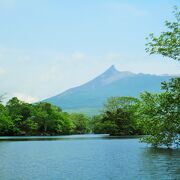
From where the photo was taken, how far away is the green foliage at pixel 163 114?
48.8 m

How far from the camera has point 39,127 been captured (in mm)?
173125

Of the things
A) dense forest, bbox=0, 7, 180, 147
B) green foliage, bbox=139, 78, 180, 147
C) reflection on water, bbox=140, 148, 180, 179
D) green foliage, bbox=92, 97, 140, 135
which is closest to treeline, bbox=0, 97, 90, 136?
dense forest, bbox=0, 7, 180, 147

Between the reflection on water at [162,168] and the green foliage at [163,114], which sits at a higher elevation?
the green foliage at [163,114]

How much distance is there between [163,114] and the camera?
178 ft

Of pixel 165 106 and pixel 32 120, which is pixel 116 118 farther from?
pixel 165 106

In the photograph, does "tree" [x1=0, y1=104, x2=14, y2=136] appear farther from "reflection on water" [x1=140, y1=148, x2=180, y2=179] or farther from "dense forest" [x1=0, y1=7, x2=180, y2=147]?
"reflection on water" [x1=140, y1=148, x2=180, y2=179]

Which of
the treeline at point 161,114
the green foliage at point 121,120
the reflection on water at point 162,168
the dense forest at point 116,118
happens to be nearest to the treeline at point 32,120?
the dense forest at point 116,118

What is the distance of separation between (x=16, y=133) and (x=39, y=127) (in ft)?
41.8

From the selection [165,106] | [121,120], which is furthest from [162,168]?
[121,120]

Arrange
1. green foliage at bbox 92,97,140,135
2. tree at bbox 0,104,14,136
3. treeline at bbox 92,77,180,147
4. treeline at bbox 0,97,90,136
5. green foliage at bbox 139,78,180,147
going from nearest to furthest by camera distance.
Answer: treeline at bbox 92,77,180,147 < green foliage at bbox 139,78,180,147 < tree at bbox 0,104,14,136 < green foliage at bbox 92,97,140,135 < treeline at bbox 0,97,90,136

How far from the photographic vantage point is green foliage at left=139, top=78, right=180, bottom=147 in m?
48.8

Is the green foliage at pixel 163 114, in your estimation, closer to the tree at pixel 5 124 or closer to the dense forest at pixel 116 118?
the dense forest at pixel 116 118

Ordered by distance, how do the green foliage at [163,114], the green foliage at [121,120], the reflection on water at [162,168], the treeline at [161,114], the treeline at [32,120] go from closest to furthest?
the reflection on water at [162,168] < the treeline at [161,114] < the green foliage at [163,114] < the green foliage at [121,120] < the treeline at [32,120]

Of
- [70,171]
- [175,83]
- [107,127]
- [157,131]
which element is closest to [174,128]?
[157,131]
